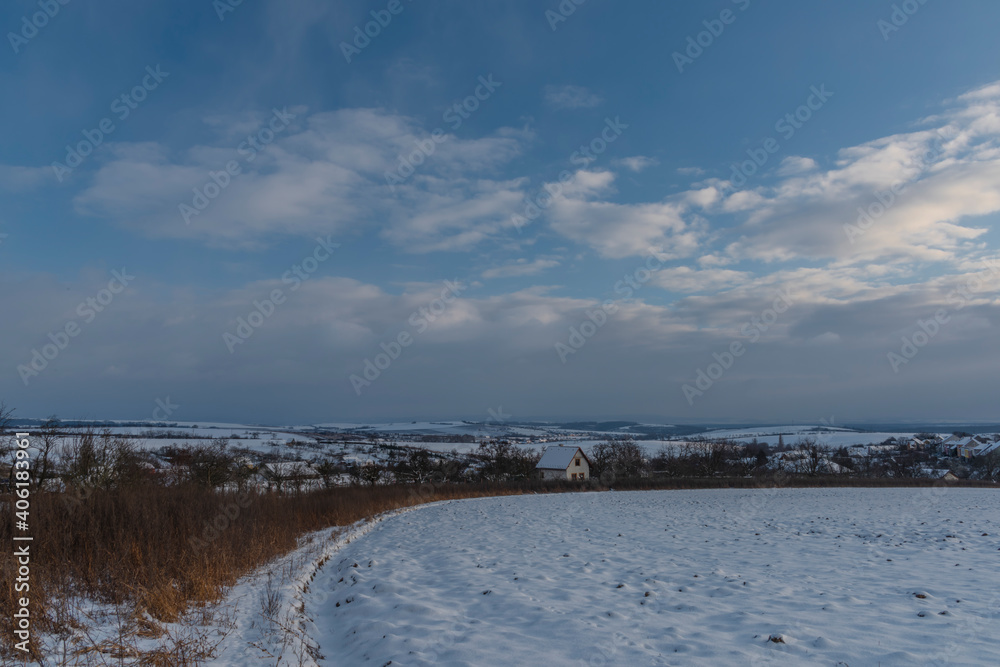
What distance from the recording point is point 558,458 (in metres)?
83.6

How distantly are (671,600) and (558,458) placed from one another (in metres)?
78.2

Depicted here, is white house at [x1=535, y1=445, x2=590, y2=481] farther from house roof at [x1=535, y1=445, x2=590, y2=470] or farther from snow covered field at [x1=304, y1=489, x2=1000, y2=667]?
snow covered field at [x1=304, y1=489, x2=1000, y2=667]

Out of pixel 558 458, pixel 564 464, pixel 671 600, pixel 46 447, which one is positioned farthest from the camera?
pixel 558 458

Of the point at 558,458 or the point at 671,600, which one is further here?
the point at 558,458

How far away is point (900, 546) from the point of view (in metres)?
11.8

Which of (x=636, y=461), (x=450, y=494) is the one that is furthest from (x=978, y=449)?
(x=450, y=494)

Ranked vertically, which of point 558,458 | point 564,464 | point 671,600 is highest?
point 671,600

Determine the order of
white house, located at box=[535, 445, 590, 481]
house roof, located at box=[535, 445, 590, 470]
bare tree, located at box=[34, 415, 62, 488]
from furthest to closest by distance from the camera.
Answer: house roof, located at box=[535, 445, 590, 470]
white house, located at box=[535, 445, 590, 481]
bare tree, located at box=[34, 415, 62, 488]

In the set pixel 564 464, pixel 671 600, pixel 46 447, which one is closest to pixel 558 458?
pixel 564 464

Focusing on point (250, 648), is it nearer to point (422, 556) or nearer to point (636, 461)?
point (422, 556)

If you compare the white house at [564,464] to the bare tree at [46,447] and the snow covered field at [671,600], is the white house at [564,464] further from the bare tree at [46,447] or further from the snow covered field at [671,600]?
the snow covered field at [671,600]

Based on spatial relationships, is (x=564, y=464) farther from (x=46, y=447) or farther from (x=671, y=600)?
(x=671, y=600)

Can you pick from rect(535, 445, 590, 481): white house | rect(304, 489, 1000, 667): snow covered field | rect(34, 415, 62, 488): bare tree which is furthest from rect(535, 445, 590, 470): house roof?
rect(304, 489, 1000, 667): snow covered field

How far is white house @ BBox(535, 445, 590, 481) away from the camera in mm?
81312
